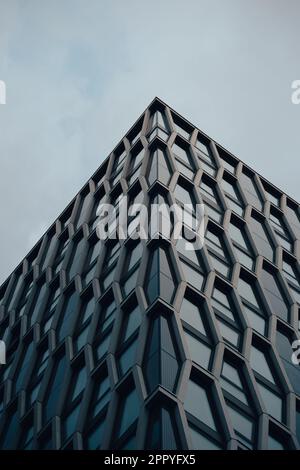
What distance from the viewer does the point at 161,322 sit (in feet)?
79.7

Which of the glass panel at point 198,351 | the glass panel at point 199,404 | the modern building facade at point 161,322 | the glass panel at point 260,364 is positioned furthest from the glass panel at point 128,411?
the glass panel at point 260,364

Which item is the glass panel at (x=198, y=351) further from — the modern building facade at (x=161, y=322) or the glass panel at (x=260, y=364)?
the glass panel at (x=260, y=364)

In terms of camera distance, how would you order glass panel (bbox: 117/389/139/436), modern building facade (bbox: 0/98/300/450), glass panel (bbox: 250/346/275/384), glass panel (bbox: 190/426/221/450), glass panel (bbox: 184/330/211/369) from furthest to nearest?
glass panel (bbox: 250/346/275/384) < glass panel (bbox: 184/330/211/369) < modern building facade (bbox: 0/98/300/450) < glass panel (bbox: 117/389/139/436) < glass panel (bbox: 190/426/221/450)

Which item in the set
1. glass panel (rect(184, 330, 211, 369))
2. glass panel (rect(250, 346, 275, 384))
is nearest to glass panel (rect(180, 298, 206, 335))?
glass panel (rect(184, 330, 211, 369))

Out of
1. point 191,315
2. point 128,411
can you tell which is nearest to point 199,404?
point 128,411

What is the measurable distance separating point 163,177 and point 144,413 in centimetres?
1463

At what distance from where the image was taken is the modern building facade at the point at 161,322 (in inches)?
896

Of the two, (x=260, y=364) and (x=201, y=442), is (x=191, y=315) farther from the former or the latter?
(x=201, y=442)

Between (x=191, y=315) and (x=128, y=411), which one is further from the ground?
(x=191, y=315)

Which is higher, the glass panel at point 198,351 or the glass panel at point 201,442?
the glass panel at point 198,351

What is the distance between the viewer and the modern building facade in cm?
2277

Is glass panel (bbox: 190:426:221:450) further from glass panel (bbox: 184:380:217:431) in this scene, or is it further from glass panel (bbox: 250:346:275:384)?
glass panel (bbox: 250:346:275:384)

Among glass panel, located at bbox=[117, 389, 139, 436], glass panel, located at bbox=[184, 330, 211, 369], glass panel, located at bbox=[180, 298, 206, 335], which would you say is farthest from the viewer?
glass panel, located at bbox=[180, 298, 206, 335]
